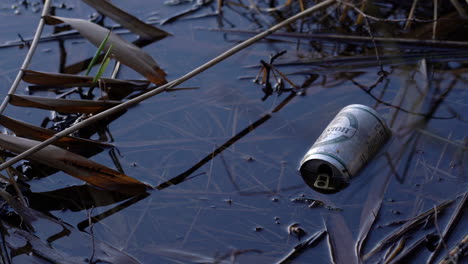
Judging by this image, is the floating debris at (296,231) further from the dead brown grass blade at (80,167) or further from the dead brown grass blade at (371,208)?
the dead brown grass blade at (80,167)

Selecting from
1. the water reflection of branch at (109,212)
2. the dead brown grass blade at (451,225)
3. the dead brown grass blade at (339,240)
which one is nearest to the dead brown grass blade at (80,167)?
the water reflection of branch at (109,212)

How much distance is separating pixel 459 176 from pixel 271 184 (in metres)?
0.73

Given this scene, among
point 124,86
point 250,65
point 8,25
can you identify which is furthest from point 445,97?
point 8,25

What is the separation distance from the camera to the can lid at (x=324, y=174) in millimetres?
2381

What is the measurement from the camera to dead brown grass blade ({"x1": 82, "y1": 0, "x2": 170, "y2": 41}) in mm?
3303

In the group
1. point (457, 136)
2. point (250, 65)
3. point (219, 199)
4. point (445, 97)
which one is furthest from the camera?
point (250, 65)

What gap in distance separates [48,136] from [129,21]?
Answer: 1.09m

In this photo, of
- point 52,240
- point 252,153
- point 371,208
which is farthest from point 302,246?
Answer: point 52,240

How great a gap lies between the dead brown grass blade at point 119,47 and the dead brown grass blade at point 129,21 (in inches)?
11.0

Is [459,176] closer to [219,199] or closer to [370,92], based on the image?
[370,92]

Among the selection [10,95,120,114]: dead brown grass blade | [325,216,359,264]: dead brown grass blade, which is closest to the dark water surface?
[325,216,359,264]: dead brown grass blade

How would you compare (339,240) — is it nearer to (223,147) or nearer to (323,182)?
(323,182)

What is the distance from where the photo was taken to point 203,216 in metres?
2.29

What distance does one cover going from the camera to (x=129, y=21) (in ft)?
11.2
